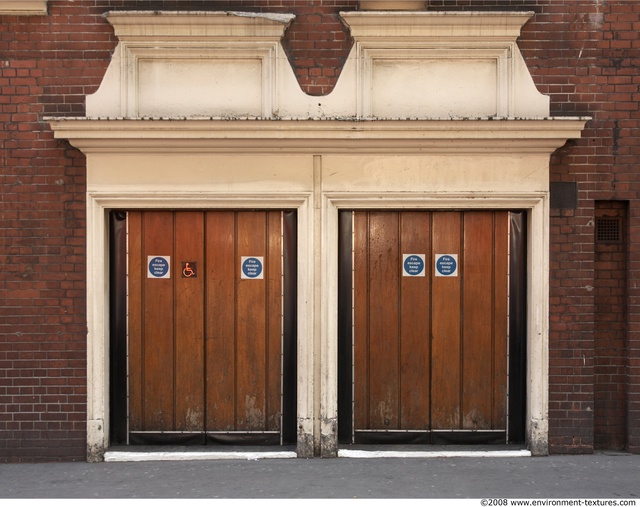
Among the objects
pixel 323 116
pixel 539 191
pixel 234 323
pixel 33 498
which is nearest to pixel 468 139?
pixel 539 191

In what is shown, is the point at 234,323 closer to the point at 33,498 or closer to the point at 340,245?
the point at 340,245

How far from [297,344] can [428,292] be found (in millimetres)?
1381

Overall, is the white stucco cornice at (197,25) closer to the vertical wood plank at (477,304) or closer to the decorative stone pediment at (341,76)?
the decorative stone pediment at (341,76)

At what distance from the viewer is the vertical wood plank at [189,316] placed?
7547 millimetres

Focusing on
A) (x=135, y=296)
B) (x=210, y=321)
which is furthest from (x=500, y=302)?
(x=135, y=296)

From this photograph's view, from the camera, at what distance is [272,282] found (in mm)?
7543

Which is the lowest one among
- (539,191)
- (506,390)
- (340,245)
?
(506,390)

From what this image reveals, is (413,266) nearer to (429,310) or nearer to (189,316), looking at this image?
(429,310)

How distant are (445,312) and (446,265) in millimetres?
461

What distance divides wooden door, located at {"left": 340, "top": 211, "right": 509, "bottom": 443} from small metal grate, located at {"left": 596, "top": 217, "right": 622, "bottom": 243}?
0.91m

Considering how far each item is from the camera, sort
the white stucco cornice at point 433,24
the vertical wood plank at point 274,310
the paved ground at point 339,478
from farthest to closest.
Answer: the vertical wood plank at point 274,310
the white stucco cornice at point 433,24
the paved ground at point 339,478

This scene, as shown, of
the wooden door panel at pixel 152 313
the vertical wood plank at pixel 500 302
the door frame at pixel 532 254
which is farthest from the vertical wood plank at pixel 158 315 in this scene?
the vertical wood plank at pixel 500 302

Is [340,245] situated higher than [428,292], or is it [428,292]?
[340,245]

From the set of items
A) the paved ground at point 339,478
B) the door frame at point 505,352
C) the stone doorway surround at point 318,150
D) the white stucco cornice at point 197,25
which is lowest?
the paved ground at point 339,478
